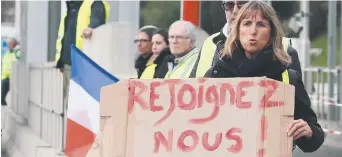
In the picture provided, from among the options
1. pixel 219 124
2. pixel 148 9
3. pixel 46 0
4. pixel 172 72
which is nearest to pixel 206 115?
pixel 219 124

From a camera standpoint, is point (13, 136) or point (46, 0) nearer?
point (13, 136)

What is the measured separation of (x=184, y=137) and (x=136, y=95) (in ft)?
0.94

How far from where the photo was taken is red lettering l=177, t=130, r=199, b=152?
15.0 feet

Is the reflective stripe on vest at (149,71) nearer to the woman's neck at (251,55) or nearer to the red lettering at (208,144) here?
the woman's neck at (251,55)

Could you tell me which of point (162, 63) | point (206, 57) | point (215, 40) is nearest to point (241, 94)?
point (206, 57)

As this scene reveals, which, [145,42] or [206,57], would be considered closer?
[206,57]

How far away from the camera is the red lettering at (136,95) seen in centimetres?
466

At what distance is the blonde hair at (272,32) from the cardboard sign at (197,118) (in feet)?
0.73

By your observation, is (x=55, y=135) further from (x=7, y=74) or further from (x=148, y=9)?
(x=7, y=74)

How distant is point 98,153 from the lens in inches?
195

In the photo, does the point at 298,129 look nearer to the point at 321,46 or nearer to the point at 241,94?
the point at 241,94

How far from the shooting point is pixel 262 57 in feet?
15.3

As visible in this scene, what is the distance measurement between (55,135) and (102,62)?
138cm

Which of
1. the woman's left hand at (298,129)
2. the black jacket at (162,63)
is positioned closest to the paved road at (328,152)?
the black jacket at (162,63)
